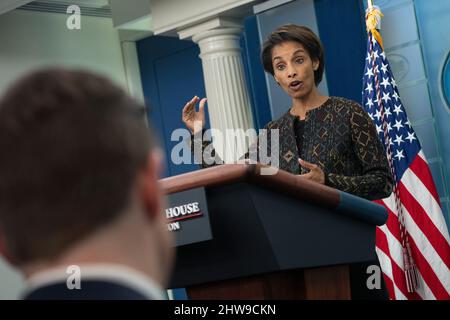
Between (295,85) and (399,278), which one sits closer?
(295,85)

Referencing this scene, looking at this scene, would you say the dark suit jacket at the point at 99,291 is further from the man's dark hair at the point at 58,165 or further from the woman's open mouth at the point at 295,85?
the woman's open mouth at the point at 295,85

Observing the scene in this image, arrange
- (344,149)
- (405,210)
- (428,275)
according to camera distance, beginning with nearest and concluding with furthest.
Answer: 1. (344,149)
2. (428,275)
3. (405,210)

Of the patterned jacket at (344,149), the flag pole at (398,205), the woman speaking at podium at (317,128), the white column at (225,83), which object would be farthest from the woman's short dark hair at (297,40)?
the white column at (225,83)

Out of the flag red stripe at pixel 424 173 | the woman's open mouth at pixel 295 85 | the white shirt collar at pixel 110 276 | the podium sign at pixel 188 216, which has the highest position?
the woman's open mouth at pixel 295 85

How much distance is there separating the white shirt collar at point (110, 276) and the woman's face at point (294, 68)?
2.13 m

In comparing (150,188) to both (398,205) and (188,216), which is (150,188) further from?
(398,205)

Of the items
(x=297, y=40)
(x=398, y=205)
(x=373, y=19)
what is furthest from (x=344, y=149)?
(x=373, y=19)

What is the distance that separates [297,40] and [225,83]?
3.18 metres

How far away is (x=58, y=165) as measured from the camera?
1.96ft

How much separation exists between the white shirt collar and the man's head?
2 centimetres

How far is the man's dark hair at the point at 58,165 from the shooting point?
0.60 m

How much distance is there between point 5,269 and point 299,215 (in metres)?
5.15

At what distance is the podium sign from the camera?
5.74ft
